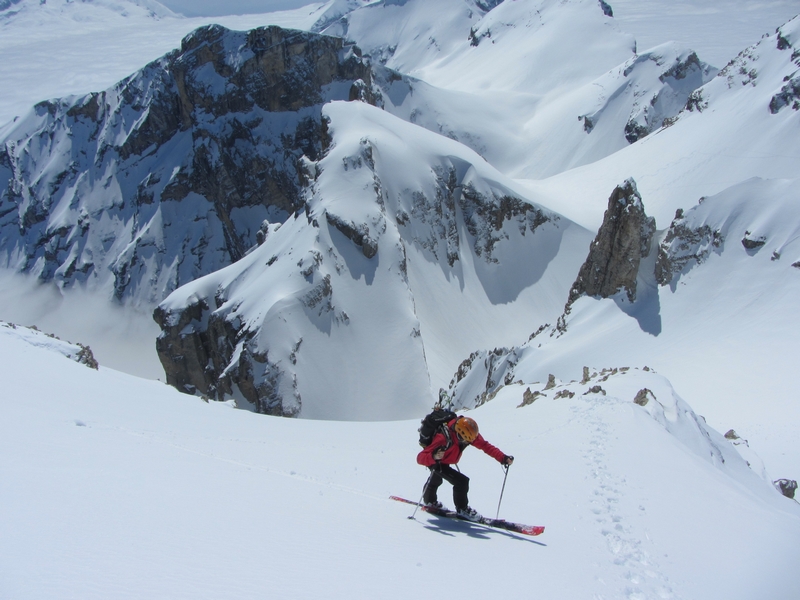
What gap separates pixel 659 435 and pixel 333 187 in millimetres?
50404

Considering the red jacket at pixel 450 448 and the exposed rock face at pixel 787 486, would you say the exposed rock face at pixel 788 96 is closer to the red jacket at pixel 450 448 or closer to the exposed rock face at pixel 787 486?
the exposed rock face at pixel 787 486

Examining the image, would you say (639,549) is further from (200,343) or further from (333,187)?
(200,343)

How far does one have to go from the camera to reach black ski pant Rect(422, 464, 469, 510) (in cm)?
942

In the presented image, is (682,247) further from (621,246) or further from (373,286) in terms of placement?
(373,286)

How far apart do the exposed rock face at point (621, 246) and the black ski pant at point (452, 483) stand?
147 feet

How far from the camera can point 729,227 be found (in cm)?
4741

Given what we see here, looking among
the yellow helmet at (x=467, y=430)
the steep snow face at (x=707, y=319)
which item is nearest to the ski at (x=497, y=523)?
the yellow helmet at (x=467, y=430)

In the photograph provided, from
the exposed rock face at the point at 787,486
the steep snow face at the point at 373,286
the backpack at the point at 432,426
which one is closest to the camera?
the backpack at the point at 432,426

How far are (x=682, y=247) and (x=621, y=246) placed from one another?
4977 mm

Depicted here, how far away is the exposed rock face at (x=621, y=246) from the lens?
50562 millimetres

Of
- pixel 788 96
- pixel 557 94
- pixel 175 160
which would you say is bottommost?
pixel 788 96

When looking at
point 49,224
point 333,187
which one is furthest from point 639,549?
point 49,224

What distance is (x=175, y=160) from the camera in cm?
14788

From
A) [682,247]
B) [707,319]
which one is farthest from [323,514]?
[682,247]
